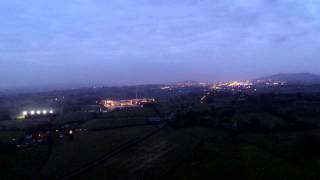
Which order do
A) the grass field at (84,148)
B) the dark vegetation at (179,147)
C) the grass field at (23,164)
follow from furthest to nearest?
the grass field at (84,148)
the grass field at (23,164)
the dark vegetation at (179,147)

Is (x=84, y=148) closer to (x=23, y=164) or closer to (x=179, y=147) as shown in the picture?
(x=23, y=164)

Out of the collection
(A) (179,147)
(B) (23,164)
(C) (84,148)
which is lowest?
(B) (23,164)

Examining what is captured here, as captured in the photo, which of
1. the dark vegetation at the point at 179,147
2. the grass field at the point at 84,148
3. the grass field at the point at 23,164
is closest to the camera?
the dark vegetation at the point at 179,147

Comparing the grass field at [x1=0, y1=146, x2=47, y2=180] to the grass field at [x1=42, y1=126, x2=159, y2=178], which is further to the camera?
the grass field at [x1=42, y1=126, x2=159, y2=178]

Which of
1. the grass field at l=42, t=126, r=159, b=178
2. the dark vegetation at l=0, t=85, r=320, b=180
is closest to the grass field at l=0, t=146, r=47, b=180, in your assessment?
the dark vegetation at l=0, t=85, r=320, b=180

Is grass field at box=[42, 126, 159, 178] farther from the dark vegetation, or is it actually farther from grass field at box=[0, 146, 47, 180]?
grass field at box=[0, 146, 47, 180]

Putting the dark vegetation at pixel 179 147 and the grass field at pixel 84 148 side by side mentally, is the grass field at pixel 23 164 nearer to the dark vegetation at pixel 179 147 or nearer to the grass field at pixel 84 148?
the dark vegetation at pixel 179 147

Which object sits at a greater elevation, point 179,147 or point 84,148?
point 179,147

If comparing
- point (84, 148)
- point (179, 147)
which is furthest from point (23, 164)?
point (179, 147)

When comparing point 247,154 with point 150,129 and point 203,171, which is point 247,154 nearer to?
point 203,171

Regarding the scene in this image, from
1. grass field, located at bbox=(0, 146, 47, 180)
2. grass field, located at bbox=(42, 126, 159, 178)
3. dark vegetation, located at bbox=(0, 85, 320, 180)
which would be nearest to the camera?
dark vegetation, located at bbox=(0, 85, 320, 180)

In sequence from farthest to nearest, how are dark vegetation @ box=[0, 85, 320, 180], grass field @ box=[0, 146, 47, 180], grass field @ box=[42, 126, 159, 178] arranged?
grass field @ box=[42, 126, 159, 178], grass field @ box=[0, 146, 47, 180], dark vegetation @ box=[0, 85, 320, 180]

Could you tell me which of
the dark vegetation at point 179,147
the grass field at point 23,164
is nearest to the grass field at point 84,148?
the dark vegetation at point 179,147
